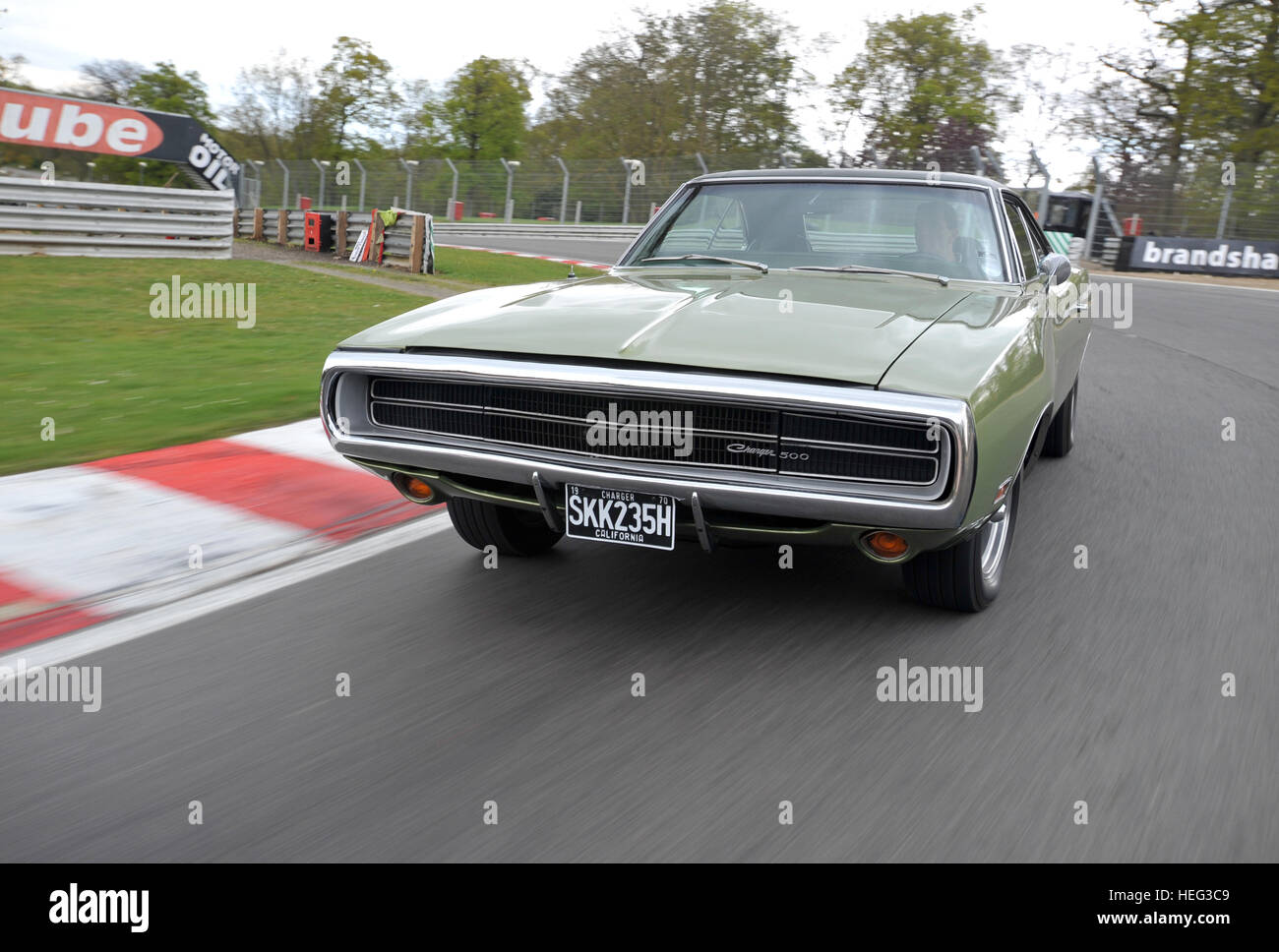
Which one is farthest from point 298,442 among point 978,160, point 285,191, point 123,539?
point 285,191

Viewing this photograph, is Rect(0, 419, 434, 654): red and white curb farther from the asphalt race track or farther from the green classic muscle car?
the green classic muscle car

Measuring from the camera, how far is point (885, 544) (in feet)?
9.89

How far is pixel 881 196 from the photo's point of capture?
4.36 metres

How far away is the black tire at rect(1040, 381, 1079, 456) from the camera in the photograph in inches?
225

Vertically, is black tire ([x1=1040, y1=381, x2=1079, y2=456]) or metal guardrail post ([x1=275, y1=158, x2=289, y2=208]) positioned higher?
metal guardrail post ([x1=275, y1=158, x2=289, y2=208])

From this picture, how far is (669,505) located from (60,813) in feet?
5.23

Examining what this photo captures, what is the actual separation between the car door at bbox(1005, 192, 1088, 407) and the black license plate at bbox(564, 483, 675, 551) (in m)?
1.73

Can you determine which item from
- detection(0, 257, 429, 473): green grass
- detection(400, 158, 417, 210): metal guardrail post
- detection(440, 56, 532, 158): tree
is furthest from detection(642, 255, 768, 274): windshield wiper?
detection(440, 56, 532, 158): tree

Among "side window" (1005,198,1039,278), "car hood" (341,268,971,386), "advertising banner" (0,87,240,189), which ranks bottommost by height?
"car hood" (341,268,971,386)

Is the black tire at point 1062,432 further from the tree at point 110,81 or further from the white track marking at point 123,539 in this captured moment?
the tree at point 110,81

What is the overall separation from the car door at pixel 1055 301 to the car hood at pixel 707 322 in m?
0.59

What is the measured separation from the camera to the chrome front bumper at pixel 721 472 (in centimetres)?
274
